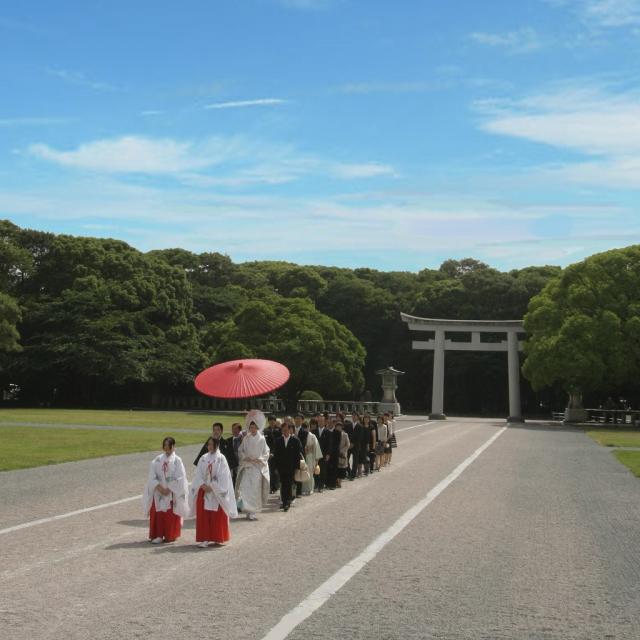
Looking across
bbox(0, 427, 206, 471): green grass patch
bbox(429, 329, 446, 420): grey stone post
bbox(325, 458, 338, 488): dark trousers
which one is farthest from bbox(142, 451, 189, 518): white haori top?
bbox(429, 329, 446, 420): grey stone post

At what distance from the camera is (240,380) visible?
1511 centimetres

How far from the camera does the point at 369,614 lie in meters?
7.66

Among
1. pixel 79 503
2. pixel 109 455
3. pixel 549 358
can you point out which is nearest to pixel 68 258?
pixel 549 358

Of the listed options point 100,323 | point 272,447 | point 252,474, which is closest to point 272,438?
point 272,447

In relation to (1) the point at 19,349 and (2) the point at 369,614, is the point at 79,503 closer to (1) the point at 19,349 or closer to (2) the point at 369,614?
(2) the point at 369,614

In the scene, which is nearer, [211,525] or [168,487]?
[211,525]

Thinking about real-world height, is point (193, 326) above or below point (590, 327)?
above

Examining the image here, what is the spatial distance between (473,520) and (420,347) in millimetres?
56907

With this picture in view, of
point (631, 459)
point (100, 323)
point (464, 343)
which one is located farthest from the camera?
point (464, 343)

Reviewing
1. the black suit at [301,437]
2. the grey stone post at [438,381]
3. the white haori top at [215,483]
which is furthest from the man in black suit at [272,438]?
the grey stone post at [438,381]

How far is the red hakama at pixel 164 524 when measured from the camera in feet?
37.2

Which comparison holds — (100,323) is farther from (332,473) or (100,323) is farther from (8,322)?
(332,473)

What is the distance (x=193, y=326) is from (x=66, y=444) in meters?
42.6

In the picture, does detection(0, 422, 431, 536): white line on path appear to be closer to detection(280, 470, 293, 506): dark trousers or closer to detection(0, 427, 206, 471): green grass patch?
detection(280, 470, 293, 506): dark trousers
